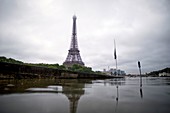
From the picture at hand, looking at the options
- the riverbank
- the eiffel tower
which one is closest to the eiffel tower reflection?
the riverbank

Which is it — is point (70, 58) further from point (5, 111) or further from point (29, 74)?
point (5, 111)

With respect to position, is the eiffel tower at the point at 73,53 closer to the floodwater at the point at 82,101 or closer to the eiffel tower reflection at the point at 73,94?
the eiffel tower reflection at the point at 73,94

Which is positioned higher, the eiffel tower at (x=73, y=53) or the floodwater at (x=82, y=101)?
the eiffel tower at (x=73, y=53)

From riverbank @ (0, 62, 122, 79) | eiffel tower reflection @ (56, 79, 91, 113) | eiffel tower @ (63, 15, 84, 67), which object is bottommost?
eiffel tower reflection @ (56, 79, 91, 113)

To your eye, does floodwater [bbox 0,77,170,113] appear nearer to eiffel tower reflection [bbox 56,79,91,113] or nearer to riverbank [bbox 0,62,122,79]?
eiffel tower reflection [bbox 56,79,91,113]

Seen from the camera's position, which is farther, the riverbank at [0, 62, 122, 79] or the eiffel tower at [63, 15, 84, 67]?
the eiffel tower at [63, 15, 84, 67]

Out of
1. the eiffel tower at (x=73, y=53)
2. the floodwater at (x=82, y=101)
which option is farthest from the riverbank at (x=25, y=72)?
the eiffel tower at (x=73, y=53)

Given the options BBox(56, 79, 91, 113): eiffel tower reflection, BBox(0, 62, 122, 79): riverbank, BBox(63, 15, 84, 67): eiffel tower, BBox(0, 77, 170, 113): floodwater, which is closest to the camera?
BBox(0, 77, 170, 113): floodwater

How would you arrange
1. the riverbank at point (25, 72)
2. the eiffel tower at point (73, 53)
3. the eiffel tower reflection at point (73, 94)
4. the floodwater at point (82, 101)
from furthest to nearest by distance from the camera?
1. the eiffel tower at point (73, 53)
2. the riverbank at point (25, 72)
3. the eiffel tower reflection at point (73, 94)
4. the floodwater at point (82, 101)

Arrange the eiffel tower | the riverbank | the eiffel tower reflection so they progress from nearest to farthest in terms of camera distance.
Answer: the eiffel tower reflection, the riverbank, the eiffel tower

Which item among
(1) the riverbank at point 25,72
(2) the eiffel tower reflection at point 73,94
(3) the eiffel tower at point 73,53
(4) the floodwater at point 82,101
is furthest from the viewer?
(3) the eiffel tower at point 73,53

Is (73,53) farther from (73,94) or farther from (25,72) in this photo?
(73,94)

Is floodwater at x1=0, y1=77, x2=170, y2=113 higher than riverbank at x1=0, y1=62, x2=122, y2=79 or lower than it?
lower

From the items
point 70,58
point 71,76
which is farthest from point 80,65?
point 71,76
